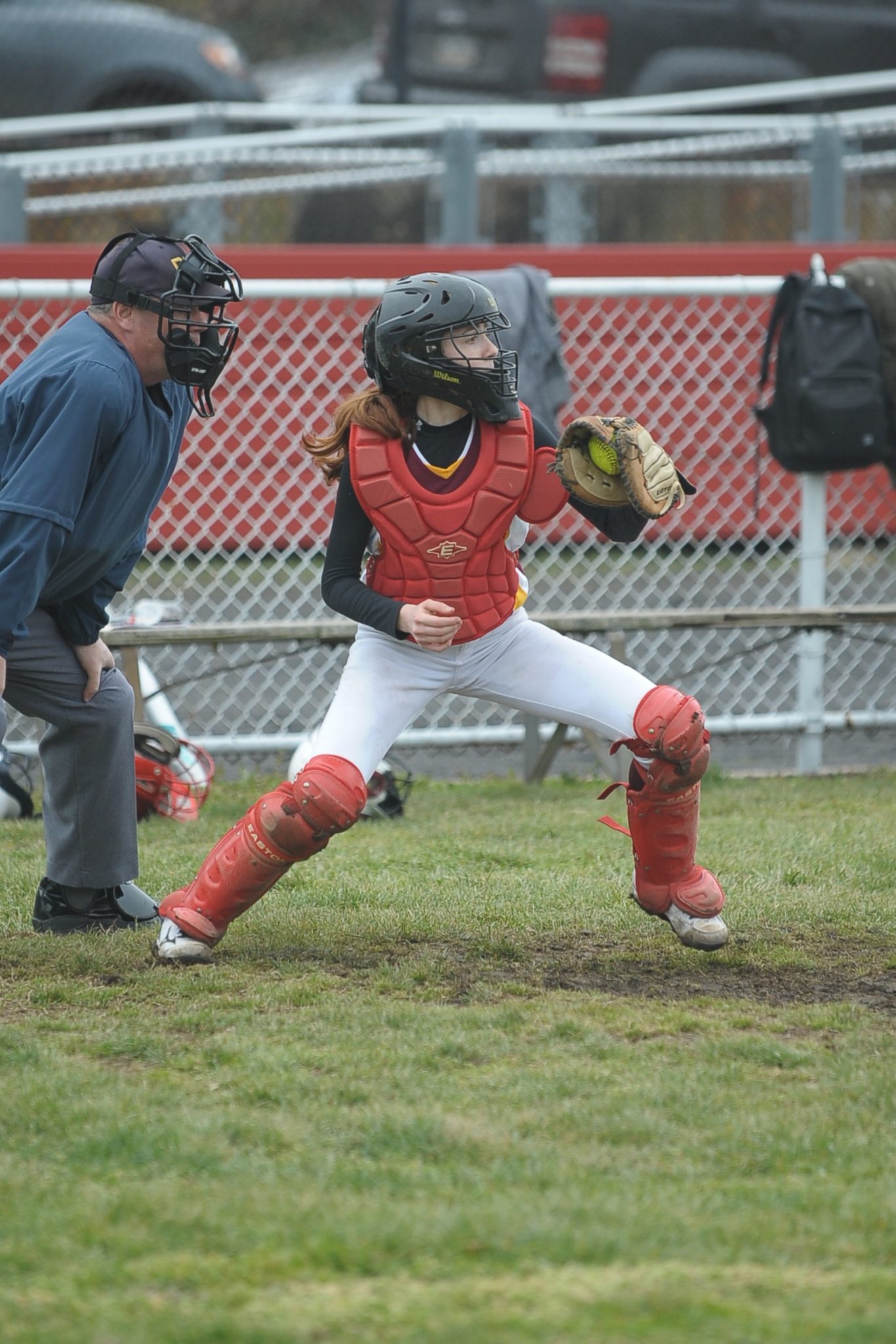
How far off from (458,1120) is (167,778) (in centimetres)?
321

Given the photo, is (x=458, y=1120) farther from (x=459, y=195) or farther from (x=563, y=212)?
(x=563, y=212)

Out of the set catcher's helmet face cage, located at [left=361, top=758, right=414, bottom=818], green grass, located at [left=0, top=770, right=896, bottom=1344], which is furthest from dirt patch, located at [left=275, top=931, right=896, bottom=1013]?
catcher's helmet face cage, located at [left=361, top=758, right=414, bottom=818]

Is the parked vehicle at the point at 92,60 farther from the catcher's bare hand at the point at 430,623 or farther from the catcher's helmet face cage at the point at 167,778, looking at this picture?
the catcher's bare hand at the point at 430,623

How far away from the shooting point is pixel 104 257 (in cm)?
414

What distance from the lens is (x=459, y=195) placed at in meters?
9.55

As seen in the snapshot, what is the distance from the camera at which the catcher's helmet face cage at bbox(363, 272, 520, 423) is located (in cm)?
401

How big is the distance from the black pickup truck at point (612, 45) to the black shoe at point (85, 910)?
28.1 ft

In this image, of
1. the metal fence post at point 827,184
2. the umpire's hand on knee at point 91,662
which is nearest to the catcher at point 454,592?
the umpire's hand on knee at point 91,662

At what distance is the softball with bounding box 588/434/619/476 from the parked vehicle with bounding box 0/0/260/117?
9281 millimetres

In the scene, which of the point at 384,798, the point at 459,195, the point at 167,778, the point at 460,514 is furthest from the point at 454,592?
the point at 459,195

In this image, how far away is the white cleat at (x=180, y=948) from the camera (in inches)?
160

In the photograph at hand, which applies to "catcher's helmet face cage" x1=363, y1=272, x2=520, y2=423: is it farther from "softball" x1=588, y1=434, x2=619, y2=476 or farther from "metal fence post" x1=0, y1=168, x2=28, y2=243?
"metal fence post" x1=0, y1=168, x2=28, y2=243

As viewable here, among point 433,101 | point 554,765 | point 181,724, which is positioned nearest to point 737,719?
point 554,765

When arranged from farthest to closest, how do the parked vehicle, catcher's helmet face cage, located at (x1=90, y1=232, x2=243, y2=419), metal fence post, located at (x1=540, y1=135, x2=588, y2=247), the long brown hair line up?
the parked vehicle < metal fence post, located at (x1=540, y1=135, x2=588, y2=247) < the long brown hair < catcher's helmet face cage, located at (x1=90, y1=232, x2=243, y2=419)
